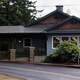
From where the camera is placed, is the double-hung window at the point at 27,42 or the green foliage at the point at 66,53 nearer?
the green foliage at the point at 66,53

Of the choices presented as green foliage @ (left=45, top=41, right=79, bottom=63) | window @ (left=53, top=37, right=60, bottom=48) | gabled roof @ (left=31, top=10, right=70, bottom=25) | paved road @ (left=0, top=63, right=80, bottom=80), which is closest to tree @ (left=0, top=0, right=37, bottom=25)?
gabled roof @ (left=31, top=10, right=70, bottom=25)

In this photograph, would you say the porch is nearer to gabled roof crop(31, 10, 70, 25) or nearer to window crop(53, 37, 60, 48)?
window crop(53, 37, 60, 48)

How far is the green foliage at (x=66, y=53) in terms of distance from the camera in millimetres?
33094

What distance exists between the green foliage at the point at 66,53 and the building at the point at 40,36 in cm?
459

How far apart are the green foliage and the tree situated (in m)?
29.3

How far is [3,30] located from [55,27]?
7879mm

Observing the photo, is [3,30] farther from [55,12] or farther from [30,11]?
[30,11]

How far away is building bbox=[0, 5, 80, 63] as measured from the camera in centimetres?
4096

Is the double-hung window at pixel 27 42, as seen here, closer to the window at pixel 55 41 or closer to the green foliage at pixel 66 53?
the window at pixel 55 41

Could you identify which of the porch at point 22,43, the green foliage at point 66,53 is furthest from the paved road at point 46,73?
the porch at point 22,43

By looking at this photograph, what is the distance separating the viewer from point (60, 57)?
34.3m

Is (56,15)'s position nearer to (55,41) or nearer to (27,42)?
(27,42)

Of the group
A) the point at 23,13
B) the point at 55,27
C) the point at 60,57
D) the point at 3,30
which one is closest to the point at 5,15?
the point at 23,13

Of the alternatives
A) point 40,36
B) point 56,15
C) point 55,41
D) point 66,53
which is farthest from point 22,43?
point 66,53
